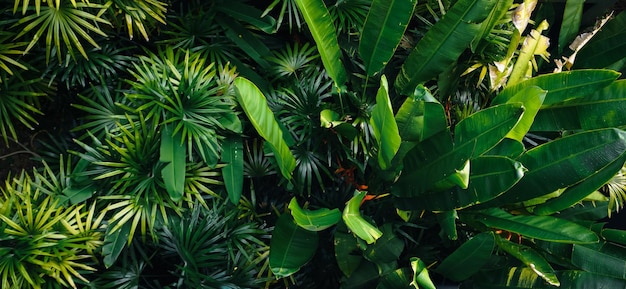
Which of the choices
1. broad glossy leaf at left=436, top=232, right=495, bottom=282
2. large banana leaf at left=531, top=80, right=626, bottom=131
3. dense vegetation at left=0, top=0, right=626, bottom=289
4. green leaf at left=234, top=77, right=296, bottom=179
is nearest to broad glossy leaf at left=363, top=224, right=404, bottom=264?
dense vegetation at left=0, top=0, right=626, bottom=289

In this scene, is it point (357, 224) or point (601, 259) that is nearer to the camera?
point (357, 224)

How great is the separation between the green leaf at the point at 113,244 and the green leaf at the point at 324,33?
1032 millimetres

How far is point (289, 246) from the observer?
6.65 ft

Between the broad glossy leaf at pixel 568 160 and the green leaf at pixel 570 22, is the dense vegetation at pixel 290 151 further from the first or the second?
the green leaf at pixel 570 22

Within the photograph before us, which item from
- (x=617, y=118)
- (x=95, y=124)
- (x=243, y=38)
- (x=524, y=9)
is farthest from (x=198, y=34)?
(x=617, y=118)

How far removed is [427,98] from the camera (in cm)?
190

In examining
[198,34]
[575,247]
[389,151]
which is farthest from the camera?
[198,34]

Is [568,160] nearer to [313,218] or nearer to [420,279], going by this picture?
[420,279]

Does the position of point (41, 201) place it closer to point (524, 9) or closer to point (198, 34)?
point (198, 34)

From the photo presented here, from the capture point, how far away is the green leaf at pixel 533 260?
1903mm

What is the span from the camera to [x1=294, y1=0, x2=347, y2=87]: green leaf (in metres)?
1.97

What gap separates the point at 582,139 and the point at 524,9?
28.8 inches

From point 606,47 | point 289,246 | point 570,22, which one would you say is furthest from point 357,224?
point 570,22

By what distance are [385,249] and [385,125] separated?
1.94ft
